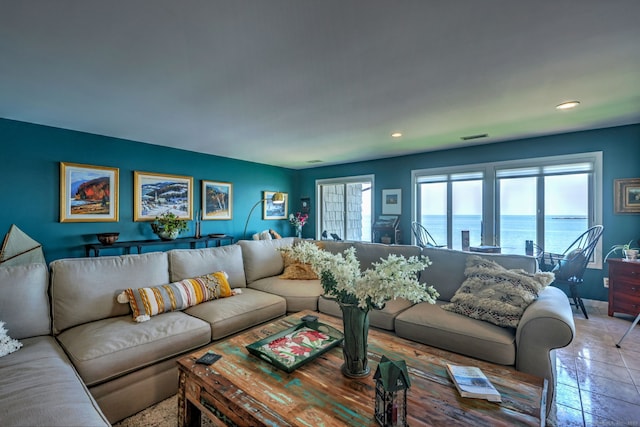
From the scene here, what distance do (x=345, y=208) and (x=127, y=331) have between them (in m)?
4.97

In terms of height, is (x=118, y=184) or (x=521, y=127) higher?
(x=521, y=127)

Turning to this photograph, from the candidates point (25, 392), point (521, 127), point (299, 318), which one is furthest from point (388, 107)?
point (25, 392)

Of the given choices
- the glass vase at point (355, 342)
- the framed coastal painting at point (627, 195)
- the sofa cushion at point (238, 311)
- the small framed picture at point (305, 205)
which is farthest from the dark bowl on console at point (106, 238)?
the framed coastal painting at point (627, 195)

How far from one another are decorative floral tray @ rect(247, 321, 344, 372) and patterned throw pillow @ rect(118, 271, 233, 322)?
1.05 metres

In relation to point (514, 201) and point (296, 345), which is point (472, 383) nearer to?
point (296, 345)

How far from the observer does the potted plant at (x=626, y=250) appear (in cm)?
331

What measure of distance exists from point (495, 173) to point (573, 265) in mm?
1658

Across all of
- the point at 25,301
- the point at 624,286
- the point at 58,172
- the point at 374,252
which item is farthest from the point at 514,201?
the point at 58,172

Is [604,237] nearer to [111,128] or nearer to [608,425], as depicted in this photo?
[608,425]

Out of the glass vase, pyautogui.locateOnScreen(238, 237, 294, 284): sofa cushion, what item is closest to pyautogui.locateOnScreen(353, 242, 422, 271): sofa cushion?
pyautogui.locateOnScreen(238, 237, 294, 284): sofa cushion

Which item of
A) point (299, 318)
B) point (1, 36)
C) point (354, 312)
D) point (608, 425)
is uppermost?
point (1, 36)

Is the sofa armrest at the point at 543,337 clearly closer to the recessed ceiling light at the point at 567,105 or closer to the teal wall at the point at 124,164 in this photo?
the recessed ceiling light at the point at 567,105

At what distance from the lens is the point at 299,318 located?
2184mm

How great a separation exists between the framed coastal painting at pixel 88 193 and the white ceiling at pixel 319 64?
56 cm
